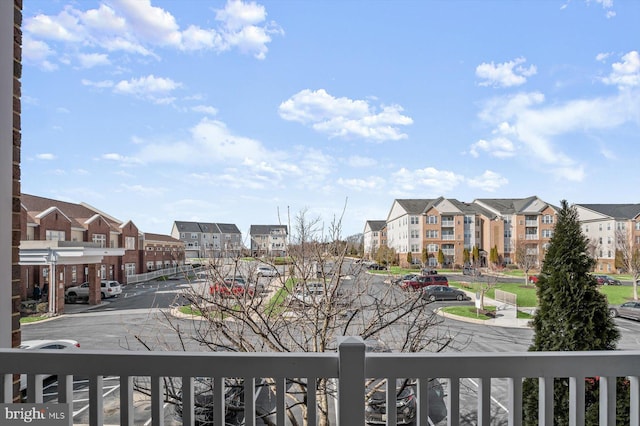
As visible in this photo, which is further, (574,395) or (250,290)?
(250,290)

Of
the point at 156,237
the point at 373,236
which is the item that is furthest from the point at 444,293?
the point at 156,237

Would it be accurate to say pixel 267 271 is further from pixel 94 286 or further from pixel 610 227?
pixel 610 227

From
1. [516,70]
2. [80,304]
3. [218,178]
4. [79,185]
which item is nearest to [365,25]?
[516,70]

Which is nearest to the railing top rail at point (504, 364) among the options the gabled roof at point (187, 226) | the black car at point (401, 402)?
the black car at point (401, 402)

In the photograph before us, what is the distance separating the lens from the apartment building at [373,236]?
3.29 m

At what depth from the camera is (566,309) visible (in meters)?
2.11

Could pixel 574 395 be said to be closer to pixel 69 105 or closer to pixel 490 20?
pixel 490 20

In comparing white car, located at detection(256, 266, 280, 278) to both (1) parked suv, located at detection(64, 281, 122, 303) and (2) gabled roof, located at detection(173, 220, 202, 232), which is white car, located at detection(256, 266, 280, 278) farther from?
(1) parked suv, located at detection(64, 281, 122, 303)

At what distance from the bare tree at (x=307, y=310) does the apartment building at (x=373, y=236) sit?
33 centimetres

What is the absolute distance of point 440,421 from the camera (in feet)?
7.39

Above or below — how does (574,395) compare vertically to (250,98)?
below

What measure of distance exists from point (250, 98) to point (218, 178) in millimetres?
782

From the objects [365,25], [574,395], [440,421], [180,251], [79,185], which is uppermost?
[365,25]

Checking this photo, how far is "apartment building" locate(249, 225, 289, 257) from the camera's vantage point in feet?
10.1
